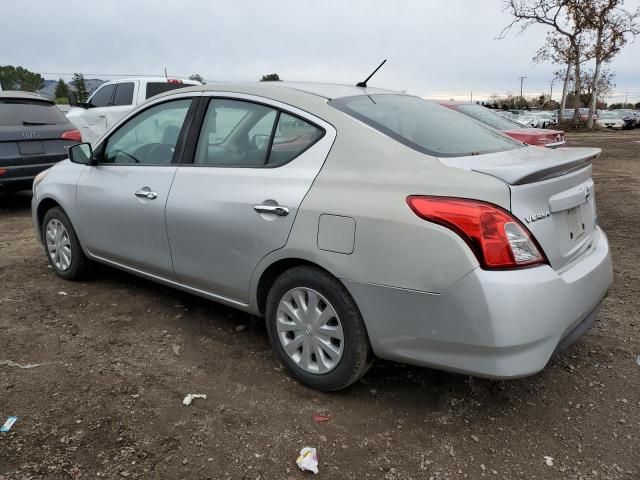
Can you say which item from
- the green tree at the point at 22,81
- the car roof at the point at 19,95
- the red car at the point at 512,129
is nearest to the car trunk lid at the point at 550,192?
the red car at the point at 512,129

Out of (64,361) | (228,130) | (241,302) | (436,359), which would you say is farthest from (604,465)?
(64,361)

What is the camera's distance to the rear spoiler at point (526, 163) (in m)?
2.29

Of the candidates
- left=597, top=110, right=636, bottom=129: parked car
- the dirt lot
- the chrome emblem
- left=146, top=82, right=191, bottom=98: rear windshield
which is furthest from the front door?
left=597, top=110, right=636, bottom=129: parked car

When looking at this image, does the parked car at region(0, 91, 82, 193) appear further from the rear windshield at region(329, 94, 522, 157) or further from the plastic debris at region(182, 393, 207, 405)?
the rear windshield at region(329, 94, 522, 157)

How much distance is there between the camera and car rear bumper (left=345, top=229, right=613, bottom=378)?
219cm

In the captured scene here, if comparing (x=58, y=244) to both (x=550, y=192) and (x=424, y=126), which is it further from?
(x=550, y=192)

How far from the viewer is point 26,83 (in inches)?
941

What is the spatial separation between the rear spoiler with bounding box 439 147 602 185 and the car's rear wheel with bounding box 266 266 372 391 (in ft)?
2.75

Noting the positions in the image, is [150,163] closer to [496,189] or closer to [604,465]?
[496,189]

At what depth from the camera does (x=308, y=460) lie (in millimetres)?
2332

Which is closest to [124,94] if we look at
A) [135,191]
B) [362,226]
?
→ [135,191]

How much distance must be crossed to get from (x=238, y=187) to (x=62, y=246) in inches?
90.4

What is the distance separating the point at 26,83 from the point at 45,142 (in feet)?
65.5

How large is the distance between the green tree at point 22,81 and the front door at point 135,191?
20683mm
